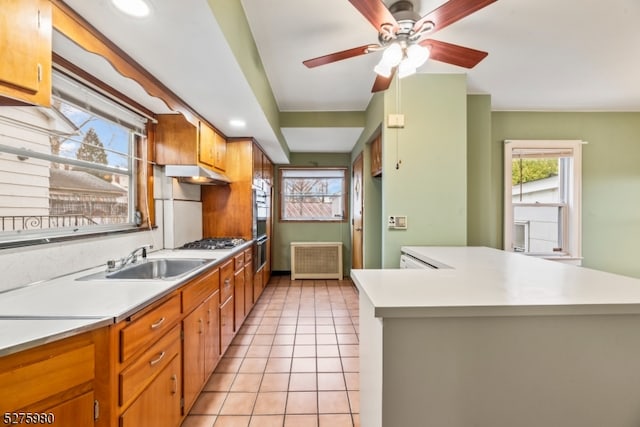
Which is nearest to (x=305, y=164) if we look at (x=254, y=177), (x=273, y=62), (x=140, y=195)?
(x=254, y=177)

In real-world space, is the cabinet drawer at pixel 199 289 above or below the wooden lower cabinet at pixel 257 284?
above

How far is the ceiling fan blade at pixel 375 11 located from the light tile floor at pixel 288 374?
223 centimetres

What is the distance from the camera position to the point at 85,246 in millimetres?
1627

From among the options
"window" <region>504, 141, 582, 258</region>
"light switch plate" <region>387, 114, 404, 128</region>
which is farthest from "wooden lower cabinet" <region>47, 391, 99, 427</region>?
"window" <region>504, 141, 582, 258</region>

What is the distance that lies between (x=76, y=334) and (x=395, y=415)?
43.2 inches

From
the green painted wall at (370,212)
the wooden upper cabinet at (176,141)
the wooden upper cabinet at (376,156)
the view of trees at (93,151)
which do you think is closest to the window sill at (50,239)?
the view of trees at (93,151)

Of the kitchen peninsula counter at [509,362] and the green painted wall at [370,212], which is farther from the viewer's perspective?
the green painted wall at [370,212]

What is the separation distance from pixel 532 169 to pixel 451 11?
9.42 feet

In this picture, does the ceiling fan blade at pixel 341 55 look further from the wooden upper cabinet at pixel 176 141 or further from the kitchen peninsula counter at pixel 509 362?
the kitchen peninsula counter at pixel 509 362

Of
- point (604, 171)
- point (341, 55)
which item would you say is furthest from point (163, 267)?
point (604, 171)

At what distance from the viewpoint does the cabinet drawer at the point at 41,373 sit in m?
0.75

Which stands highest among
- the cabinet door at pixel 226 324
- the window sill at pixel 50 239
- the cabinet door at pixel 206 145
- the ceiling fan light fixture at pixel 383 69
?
the ceiling fan light fixture at pixel 383 69

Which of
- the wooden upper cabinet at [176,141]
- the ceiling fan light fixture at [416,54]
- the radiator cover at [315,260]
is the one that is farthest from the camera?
the radiator cover at [315,260]

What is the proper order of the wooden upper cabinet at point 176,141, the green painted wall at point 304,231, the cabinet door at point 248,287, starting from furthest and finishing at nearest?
the green painted wall at point 304,231
the cabinet door at point 248,287
the wooden upper cabinet at point 176,141
